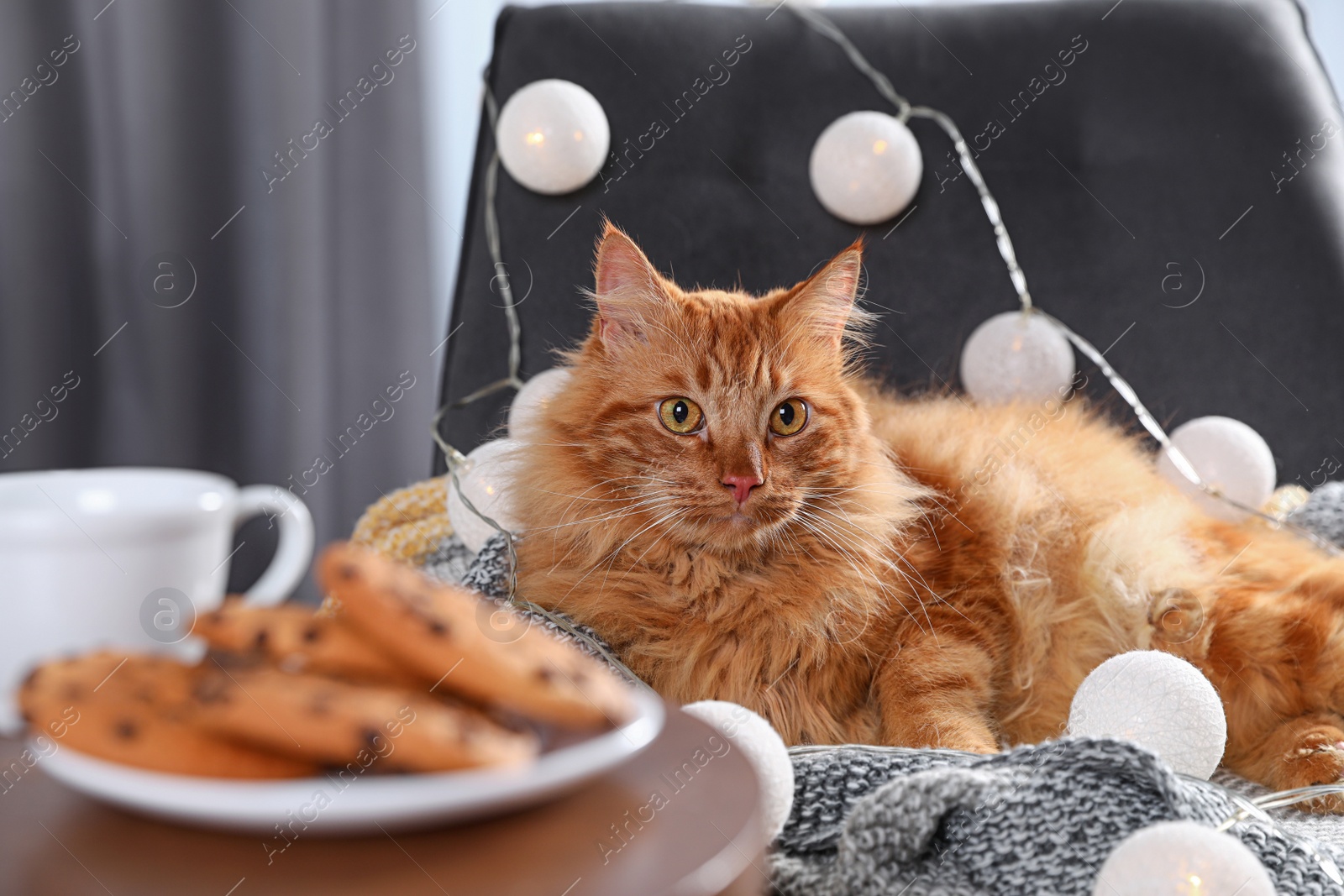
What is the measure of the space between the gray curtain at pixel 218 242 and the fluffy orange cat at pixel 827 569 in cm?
151

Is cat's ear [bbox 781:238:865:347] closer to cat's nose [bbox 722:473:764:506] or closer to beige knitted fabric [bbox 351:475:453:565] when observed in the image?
cat's nose [bbox 722:473:764:506]

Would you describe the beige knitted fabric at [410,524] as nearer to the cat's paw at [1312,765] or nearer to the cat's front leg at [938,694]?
the cat's front leg at [938,694]

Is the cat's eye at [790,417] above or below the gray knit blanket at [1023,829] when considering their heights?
above

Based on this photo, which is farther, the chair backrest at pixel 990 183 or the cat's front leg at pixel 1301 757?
the chair backrest at pixel 990 183

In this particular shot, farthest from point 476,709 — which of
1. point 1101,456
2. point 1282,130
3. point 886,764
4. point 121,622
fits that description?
point 1282,130

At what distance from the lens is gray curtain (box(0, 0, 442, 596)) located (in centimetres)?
236

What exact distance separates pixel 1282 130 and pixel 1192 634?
46.5 inches

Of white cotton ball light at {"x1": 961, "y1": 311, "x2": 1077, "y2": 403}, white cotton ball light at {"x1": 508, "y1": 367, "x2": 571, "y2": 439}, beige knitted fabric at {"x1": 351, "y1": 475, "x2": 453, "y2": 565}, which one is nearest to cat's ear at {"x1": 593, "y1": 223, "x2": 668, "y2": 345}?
white cotton ball light at {"x1": 508, "y1": 367, "x2": 571, "y2": 439}

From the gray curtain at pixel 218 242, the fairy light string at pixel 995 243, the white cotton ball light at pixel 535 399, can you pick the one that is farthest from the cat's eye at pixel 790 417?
the gray curtain at pixel 218 242

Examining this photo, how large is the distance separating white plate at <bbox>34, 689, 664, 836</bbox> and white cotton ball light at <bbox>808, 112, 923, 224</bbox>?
5.14 ft

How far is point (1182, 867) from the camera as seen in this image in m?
0.77

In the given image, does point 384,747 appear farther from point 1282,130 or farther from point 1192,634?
point 1282,130

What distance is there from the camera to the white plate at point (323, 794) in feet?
1.57

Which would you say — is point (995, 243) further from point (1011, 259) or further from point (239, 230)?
point (239, 230)
